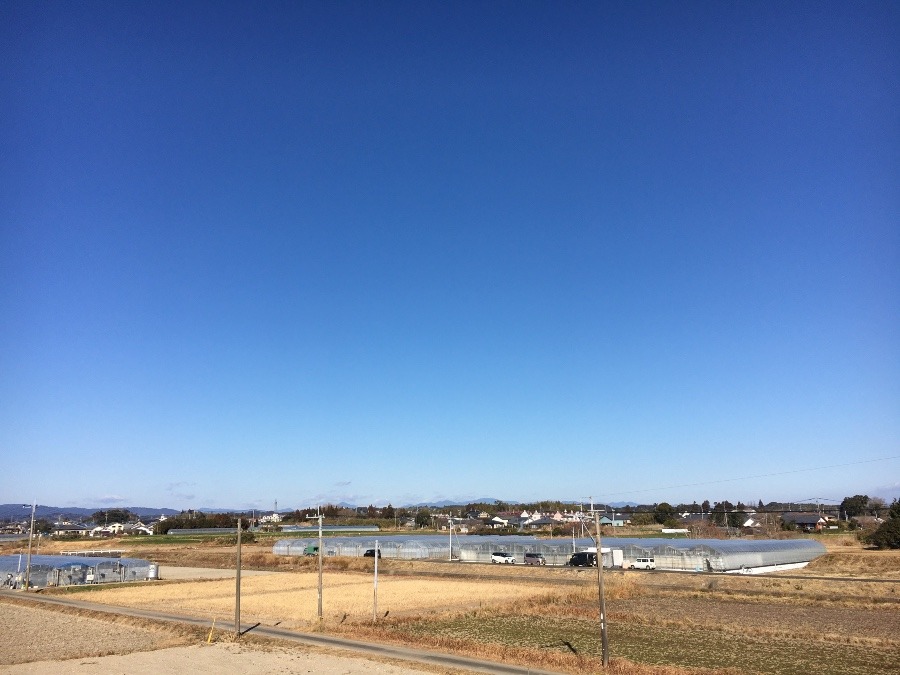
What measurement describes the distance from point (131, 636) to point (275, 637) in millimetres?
9094

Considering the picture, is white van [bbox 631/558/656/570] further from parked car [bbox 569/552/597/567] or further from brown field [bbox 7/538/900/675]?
brown field [bbox 7/538/900/675]

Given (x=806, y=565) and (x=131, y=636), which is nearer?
(x=131, y=636)

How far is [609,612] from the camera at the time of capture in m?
47.2

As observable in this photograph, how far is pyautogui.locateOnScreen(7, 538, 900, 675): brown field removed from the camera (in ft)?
105

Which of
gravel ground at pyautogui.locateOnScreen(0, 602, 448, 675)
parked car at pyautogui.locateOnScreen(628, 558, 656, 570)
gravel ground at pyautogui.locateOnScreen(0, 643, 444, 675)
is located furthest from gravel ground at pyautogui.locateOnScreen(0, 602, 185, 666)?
parked car at pyautogui.locateOnScreen(628, 558, 656, 570)

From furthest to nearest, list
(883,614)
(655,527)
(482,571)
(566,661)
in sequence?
(655,527), (482,571), (883,614), (566,661)

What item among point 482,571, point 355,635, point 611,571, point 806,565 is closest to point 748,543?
point 806,565

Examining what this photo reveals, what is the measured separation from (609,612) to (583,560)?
31203 mm

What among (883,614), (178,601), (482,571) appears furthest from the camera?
(482,571)

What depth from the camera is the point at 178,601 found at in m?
55.3

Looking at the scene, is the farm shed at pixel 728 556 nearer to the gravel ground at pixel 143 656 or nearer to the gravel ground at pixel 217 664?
the gravel ground at pixel 143 656

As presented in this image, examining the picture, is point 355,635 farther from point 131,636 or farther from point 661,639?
point 661,639

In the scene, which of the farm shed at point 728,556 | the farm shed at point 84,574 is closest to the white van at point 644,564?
the farm shed at point 728,556

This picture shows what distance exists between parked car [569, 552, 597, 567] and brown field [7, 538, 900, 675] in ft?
15.0
